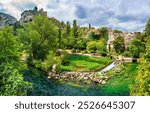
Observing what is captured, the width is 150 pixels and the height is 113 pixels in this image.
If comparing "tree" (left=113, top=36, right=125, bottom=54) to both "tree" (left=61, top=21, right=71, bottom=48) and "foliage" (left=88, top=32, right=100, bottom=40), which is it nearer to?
"tree" (left=61, top=21, right=71, bottom=48)

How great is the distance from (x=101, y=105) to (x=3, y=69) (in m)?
3.90

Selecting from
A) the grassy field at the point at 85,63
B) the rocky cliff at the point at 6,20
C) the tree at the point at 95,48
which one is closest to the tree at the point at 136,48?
the grassy field at the point at 85,63

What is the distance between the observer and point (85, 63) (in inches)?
1017

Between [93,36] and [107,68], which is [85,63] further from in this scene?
[93,36]

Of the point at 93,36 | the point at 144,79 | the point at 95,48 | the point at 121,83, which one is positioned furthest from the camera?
the point at 93,36

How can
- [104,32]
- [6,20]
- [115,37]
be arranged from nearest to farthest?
[115,37] → [6,20] → [104,32]

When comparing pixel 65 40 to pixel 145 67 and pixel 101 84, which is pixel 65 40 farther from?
pixel 145 67

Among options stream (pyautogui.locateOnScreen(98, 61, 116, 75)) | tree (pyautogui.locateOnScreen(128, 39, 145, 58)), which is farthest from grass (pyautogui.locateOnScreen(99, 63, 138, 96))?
tree (pyautogui.locateOnScreen(128, 39, 145, 58))

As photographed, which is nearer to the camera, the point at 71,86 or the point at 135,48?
the point at 71,86

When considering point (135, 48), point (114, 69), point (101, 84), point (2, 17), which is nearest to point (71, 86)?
point (101, 84)

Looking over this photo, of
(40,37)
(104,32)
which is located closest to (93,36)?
(104,32)

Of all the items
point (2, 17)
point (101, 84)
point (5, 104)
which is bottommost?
point (101, 84)

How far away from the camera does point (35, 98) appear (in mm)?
5258

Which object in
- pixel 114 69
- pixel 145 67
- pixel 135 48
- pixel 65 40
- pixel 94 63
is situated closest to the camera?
pixel 145 67
